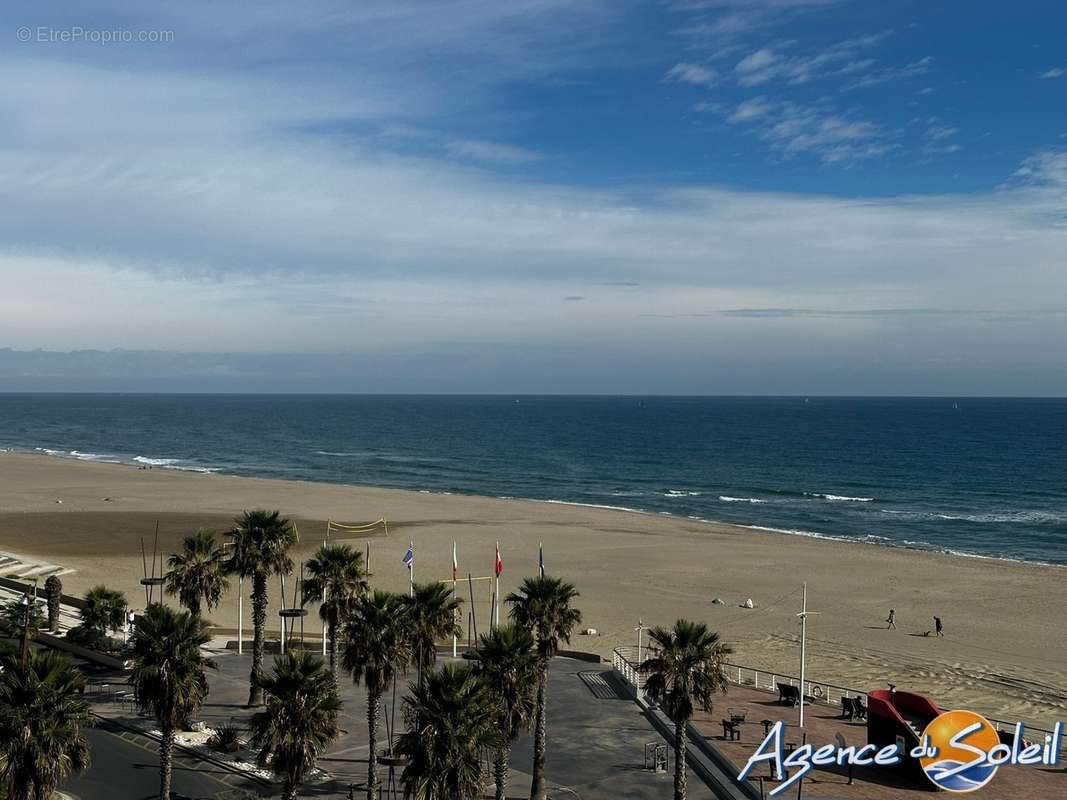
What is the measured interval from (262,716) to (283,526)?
51.9ft

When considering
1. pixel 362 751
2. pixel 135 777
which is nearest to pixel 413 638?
pixel 362 751

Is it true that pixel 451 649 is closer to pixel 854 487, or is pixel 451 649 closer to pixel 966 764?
pixel 966 764

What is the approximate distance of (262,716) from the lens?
25.4 metres

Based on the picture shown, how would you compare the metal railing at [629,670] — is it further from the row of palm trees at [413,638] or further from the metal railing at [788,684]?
the row of palm trees at [413,638]

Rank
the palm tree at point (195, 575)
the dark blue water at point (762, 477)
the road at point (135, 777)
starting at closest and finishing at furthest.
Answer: the road at point (135, 777) → the palm tree at point (195, 575) → the dark blue water at point (762, 477)

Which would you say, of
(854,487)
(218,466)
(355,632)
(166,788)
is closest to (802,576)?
(355,632)

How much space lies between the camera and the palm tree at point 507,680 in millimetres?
27109

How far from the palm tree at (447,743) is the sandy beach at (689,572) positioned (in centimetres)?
2776

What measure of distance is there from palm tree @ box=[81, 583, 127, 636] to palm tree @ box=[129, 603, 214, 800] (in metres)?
19.1

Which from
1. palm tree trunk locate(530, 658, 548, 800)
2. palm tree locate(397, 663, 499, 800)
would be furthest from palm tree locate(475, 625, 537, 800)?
palm tree locate(397, 663, 499, 800)

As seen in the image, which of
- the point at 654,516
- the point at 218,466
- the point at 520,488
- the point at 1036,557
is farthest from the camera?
the point at 218,466

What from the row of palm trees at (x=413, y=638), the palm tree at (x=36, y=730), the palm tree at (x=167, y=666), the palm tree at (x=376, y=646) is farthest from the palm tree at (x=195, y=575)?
the palm tree at (x=36, y=730)

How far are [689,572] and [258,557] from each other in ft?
137

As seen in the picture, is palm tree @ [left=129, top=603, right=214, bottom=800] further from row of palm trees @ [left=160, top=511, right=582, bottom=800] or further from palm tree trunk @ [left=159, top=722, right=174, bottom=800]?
row of palm trees @ [left=160, top=511, right=582, bottom=800]
